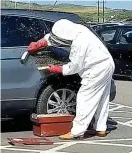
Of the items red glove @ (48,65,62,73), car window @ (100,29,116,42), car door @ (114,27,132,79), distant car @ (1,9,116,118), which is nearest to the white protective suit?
red glove @ (48,65,62,73)

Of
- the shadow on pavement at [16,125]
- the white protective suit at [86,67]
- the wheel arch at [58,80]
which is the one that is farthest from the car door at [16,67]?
the shadow on pavement at [16,125]

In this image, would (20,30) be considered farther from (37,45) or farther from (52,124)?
(52,124)

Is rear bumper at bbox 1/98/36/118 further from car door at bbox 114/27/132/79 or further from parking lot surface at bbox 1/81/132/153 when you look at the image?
car door at bbox 114/27/132/79

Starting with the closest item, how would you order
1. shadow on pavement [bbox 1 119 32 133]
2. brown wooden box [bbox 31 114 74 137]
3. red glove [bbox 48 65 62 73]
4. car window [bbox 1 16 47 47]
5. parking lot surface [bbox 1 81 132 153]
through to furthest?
parking lot surface [bbox 1 81 132 153] → red glove [bbox 48 65 62 73] → brown wooden box [bbox 31 114 74 137] → car window [bbox 1 16 47 47] → shadow on pavement [bbox 1 119 32 133]

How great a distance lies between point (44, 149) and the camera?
7324 millimetres

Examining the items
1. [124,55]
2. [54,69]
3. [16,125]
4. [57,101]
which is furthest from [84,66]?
[124,55]

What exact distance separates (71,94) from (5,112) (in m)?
1.06

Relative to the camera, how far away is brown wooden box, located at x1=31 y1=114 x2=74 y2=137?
7.98 metres

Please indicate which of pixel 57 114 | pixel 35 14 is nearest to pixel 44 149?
pixel 57 114

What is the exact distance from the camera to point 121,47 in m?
16.1

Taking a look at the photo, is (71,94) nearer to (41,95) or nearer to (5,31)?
(41,95)

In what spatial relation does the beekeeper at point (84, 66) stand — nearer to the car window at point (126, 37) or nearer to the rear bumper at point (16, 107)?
the rear bumper at point (16, 107)

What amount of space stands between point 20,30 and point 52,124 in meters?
1.52

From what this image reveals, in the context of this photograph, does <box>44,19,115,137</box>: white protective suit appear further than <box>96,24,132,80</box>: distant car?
No
